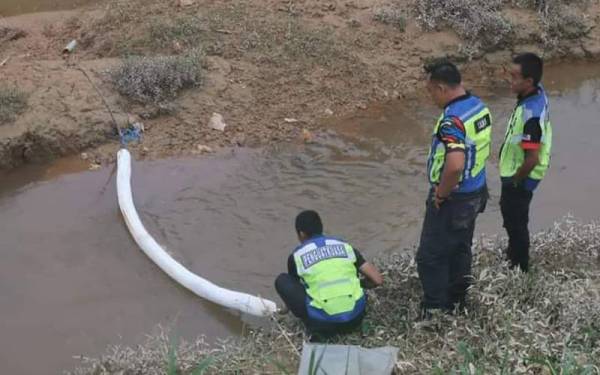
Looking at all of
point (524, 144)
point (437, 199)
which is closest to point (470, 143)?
point (437, 199)

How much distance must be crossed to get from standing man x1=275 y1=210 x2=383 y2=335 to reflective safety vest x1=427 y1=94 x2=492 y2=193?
0.81m

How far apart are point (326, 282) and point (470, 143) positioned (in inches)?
50.5

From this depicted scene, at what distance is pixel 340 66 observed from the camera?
32.1 ft

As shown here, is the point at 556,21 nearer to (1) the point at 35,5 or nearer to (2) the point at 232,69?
(2) the point at 232,69

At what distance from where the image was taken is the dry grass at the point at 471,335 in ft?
15.6

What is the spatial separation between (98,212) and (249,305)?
7.56ft

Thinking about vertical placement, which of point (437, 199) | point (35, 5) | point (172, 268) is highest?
point (437, 199)

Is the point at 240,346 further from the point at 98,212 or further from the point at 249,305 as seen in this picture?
the point at 98,212

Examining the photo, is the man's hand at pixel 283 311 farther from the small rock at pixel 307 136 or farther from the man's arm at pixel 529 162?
the small rock at pixel 307 136

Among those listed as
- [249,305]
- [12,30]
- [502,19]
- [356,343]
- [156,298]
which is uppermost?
[502,19]

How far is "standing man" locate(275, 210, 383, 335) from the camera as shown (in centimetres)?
A: 510

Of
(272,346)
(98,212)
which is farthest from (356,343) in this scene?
(98,212)

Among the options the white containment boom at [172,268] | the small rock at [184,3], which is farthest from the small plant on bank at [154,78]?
the small rock at [184,3]

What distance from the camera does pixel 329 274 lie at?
5090 mm
